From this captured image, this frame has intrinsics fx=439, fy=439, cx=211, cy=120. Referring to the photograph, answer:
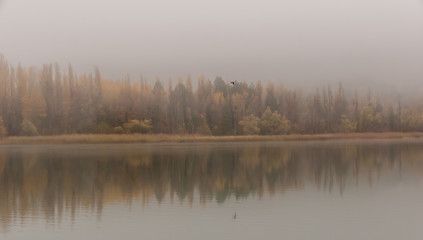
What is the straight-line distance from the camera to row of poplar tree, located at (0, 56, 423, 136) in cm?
7869

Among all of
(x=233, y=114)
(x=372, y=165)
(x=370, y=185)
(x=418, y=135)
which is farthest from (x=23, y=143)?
(x=418, y=135)

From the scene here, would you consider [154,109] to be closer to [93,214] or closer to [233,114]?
[233,114]

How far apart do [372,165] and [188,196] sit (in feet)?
55.6

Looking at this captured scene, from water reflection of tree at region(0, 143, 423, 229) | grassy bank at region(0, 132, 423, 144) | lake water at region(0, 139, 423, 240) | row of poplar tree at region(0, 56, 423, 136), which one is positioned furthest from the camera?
row of poplar tree at region(0, 56, 423, 136)

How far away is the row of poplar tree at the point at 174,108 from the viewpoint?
258 ft

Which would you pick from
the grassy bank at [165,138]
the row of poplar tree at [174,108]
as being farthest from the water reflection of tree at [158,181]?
the row of poplar tree at [174,108]

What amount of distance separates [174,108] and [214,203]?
7401 centimetres

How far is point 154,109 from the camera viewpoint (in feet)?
282

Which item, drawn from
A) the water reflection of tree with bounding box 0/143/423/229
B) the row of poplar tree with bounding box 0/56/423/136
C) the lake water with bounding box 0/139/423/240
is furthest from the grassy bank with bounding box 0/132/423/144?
the lake water with bounding box 0/139/423/240

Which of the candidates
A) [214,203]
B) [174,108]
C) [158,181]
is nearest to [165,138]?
[174,108]

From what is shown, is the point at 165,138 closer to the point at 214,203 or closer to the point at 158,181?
the point at 158,181

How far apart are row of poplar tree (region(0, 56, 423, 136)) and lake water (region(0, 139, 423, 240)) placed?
5346 centimetres

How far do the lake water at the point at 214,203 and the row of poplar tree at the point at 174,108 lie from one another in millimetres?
53463

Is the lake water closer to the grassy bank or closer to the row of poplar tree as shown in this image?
the grassy bank
